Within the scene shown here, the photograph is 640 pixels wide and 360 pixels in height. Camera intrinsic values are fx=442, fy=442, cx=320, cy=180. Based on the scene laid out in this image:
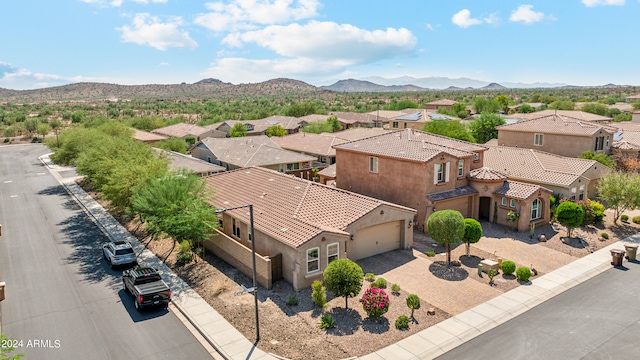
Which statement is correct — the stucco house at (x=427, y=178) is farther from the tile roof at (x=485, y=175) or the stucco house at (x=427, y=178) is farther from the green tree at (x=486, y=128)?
the green tree at (x=486, y=128)

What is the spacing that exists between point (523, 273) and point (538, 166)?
18.4m

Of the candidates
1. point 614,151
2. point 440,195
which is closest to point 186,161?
point 440,195

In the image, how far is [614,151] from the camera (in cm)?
4794

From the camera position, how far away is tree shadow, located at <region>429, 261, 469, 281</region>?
25500 mm

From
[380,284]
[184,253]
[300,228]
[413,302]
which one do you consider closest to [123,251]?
[184,253]

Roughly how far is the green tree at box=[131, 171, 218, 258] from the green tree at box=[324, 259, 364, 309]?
9173 mm

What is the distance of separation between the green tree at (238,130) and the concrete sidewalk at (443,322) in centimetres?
4828

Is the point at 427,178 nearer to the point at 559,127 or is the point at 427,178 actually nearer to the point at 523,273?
the point at 523,273

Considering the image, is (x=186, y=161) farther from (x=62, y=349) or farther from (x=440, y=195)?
(x=62, y=349)

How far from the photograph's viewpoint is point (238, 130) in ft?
255

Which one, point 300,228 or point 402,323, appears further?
point 300,228

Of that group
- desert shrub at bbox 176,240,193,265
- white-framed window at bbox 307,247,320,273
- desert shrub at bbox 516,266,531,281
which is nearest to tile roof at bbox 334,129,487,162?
desert shrub at bbox 516,266,531,281

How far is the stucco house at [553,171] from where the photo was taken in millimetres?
36938

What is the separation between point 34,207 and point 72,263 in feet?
64.4
